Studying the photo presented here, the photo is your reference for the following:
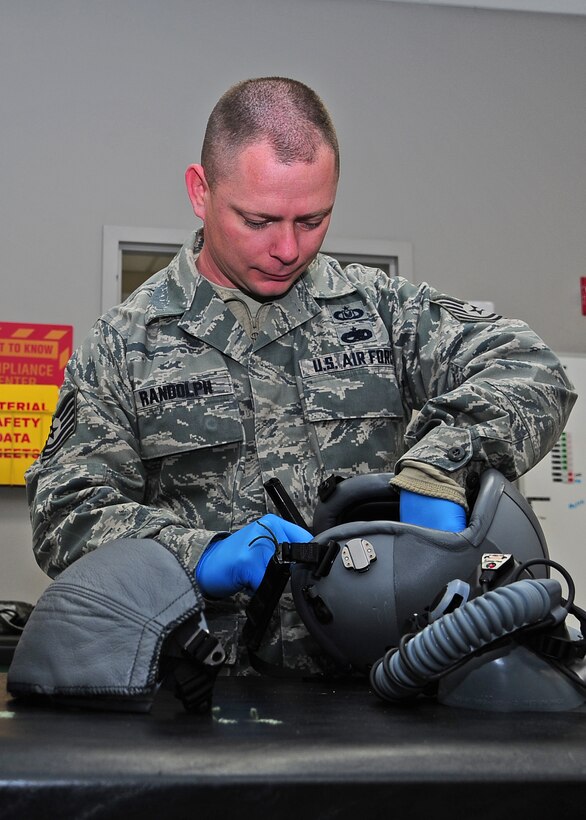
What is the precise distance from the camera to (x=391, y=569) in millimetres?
883

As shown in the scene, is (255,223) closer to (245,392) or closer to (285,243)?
(285,243)

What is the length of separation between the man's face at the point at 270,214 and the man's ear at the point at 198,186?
0.05 metres

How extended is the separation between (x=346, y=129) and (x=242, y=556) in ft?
9.18

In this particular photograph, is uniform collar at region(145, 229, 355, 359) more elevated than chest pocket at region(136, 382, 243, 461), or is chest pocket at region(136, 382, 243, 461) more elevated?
uniform collar at region(145, 229, 355, 359)

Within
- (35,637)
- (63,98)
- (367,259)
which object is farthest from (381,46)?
(35,637)

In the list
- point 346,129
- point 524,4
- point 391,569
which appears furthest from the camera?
point 524,4

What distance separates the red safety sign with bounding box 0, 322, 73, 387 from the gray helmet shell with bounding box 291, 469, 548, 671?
2.36 meters

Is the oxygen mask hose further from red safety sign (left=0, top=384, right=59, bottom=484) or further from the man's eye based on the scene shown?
red safety sign (left=0, top=384, right=59, bottom=484)

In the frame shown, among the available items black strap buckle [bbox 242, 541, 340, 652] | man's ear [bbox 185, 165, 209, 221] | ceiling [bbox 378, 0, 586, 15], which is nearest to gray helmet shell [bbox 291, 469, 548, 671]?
black strap buckle [bbox 242, 541, 340, 652]

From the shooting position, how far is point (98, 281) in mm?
3240

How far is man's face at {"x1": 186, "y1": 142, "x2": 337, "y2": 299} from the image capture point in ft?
4.22

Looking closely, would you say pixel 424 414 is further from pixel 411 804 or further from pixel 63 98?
pixel 63 98

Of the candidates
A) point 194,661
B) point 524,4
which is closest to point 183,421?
point 194,661

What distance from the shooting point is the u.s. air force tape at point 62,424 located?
1330 millimetres
